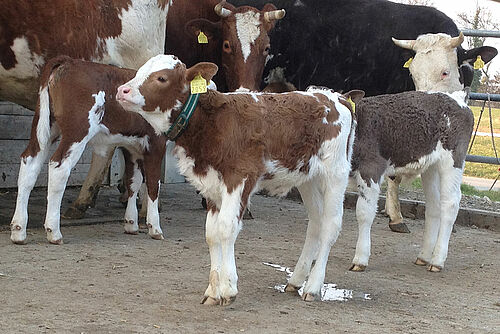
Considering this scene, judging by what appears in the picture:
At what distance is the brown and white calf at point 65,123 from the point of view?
22.2 feet

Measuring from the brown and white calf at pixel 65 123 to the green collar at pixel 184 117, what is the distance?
200 cm

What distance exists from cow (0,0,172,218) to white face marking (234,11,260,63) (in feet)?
3.71

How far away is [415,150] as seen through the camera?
6.63 meters

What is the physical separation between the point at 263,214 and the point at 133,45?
2.70 meters

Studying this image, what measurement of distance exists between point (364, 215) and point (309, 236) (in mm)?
1050

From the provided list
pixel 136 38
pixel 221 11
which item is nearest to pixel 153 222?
pixel 136 38

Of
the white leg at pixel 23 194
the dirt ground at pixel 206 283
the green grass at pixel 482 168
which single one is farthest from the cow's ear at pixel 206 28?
the green grass at pixel 482 168

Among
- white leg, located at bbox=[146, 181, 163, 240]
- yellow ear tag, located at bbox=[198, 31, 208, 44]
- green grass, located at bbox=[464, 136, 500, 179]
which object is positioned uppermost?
yellow ear tag, located at bbox=[198, 31, 208, 44]

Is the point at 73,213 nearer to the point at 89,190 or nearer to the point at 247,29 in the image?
the point at 89,190

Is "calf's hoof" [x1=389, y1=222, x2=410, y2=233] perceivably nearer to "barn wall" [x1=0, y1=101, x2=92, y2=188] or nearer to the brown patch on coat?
the brown patch on coat

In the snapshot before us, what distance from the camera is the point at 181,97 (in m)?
5.03

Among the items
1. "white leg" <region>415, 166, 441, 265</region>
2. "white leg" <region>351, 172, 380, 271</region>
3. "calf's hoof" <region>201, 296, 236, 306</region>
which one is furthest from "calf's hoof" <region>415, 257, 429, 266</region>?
"calf's hoof" <region>201, 296, 236, 306</region>

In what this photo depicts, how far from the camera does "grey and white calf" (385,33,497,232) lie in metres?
8.72

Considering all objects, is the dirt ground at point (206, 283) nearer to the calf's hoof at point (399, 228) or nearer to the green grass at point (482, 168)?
the calf's hoof at point (399, 228)
